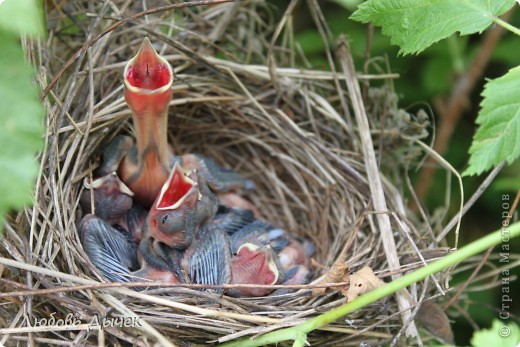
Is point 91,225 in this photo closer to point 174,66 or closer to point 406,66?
point 174,66

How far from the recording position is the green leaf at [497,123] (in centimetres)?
109

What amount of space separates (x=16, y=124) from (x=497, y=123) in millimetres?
746

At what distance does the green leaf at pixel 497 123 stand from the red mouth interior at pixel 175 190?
0.70m

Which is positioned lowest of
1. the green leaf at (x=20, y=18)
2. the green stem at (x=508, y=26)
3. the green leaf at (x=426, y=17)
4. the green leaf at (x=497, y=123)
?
the green leaf at (x=497, y=123)

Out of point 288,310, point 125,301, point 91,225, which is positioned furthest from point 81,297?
point 288,310

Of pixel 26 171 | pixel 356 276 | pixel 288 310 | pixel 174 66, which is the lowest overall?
pixel 288 310

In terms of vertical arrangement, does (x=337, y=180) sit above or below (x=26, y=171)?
below

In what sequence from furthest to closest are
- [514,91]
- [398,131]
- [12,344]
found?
[398,131] → [12,344] → [514,91]

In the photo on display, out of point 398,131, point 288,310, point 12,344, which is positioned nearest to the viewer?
point 12,344

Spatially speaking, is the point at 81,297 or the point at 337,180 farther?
the point at 337,180

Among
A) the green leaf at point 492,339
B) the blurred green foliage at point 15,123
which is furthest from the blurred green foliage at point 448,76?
the blurred green foliage at point 15,123

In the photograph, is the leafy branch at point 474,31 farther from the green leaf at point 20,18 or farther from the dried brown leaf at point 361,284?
the green leaf at point 20,18

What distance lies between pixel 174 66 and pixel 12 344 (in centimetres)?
86

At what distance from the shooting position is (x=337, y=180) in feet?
5.95
